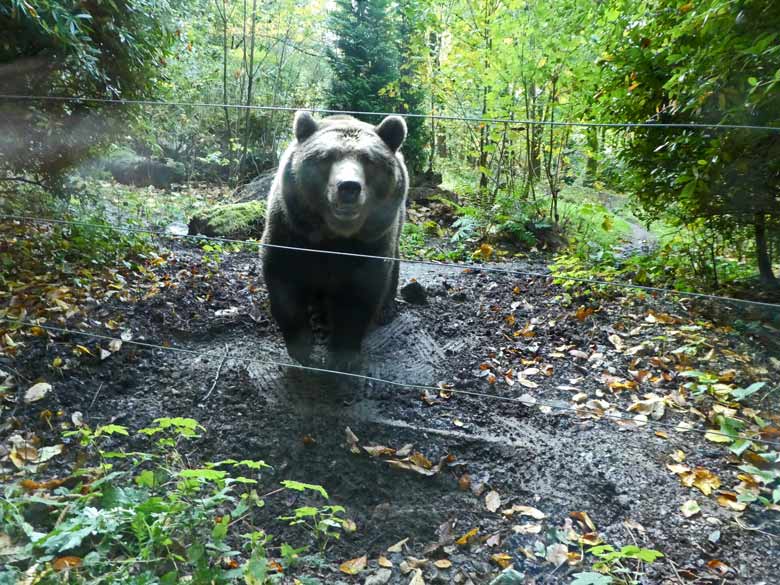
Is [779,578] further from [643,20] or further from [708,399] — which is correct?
[643,20]

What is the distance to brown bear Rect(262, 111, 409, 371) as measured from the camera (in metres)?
3.27

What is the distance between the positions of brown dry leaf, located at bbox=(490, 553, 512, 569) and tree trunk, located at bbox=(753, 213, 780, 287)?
3.78 metres

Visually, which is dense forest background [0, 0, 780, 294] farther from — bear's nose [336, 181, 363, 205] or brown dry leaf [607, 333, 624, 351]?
brown dry leaf [607, 333, 624, 351]

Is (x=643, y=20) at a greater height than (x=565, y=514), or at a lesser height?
greater

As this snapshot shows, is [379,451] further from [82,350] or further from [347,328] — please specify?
[82,350]

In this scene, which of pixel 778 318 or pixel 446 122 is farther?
pixel 446 122

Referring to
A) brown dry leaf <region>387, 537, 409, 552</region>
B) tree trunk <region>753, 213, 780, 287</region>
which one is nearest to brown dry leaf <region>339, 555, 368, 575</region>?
brown dry leaf <region>387, 537, 409, 552</region>

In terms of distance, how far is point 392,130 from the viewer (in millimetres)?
3598

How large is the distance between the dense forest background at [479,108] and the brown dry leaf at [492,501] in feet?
5.87

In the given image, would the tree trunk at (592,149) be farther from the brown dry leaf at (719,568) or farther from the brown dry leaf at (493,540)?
the brown dry leaf at (493,540)

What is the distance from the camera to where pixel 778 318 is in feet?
13.0

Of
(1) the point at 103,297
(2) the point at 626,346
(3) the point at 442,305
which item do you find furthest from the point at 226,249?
(2) the point at 626,346

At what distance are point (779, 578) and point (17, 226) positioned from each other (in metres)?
5.57

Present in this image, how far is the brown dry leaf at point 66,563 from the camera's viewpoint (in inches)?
68.7
